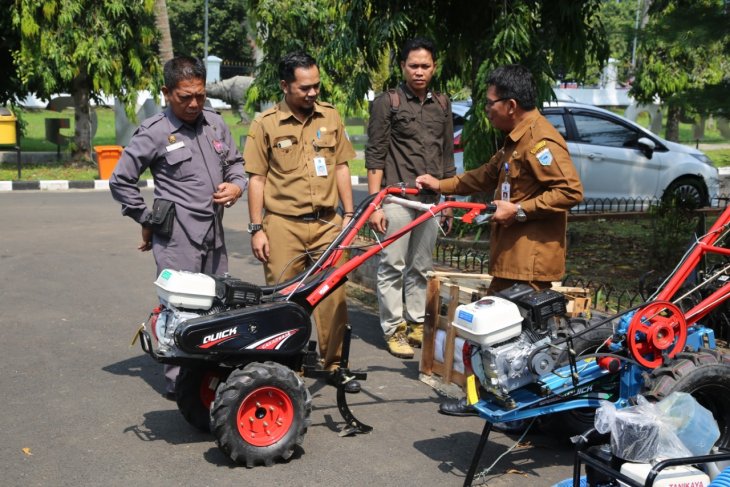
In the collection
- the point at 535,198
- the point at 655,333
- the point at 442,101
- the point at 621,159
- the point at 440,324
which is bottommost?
the point at 440,324

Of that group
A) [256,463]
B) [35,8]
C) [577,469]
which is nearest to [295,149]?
[256,463]

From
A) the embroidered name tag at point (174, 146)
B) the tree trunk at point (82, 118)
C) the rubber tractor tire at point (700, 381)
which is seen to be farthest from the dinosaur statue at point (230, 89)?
the rubber tractor tire at point (700, 381)

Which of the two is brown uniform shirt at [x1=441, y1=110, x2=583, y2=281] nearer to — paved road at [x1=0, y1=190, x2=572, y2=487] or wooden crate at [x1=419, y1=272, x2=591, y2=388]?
wooden crate at [x1=419, y1=272, x2=591, y2=388]

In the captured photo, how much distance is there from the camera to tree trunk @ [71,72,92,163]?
61.8 feet

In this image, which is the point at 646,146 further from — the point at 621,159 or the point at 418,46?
the point at 418,46

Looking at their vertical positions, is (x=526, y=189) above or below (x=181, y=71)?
below

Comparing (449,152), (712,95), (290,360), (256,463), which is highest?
(712,95)

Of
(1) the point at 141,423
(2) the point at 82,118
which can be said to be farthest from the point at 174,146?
(2) the point at 82,118

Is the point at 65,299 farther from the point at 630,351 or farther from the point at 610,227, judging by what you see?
the point at 610,227

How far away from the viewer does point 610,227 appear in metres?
11.5

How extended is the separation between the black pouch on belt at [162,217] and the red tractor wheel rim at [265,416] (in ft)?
4.09

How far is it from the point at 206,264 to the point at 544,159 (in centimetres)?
215

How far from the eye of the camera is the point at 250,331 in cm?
455

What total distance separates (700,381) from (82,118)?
1726cm
